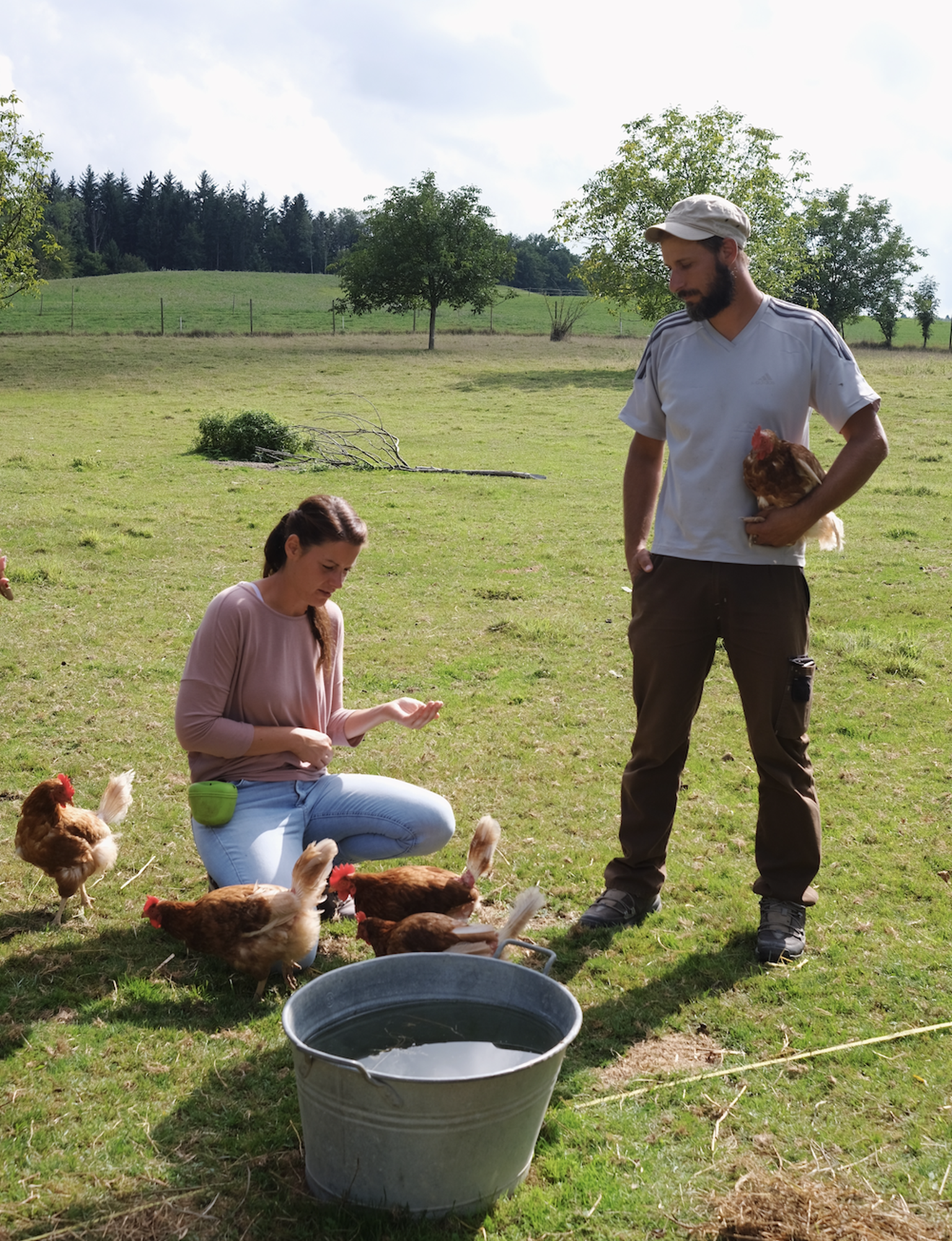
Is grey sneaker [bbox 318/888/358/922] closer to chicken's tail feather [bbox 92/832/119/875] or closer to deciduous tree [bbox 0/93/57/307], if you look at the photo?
chicken's tail feather [bbox 92/832/119/875]

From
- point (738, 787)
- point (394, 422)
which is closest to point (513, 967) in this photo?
point (738, 787)

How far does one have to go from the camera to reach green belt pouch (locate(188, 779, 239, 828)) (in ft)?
13.8

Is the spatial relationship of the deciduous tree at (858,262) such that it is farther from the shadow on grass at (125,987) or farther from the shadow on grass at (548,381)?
the shadow on grass at (125,987)

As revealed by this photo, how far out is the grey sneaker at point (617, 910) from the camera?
457cm

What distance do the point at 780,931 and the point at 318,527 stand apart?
2.58m

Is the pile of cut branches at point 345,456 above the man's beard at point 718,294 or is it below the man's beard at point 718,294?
below

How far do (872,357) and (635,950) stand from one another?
42.6 m

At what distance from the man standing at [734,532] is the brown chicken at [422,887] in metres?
0.80

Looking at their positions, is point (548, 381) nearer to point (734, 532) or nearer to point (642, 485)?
point (642, 485)

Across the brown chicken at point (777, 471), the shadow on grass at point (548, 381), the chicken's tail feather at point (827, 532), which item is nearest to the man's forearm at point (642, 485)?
the brown chicken at point (777, 471)

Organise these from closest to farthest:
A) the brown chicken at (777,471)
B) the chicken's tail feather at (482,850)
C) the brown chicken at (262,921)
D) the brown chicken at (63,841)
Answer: the brown chicken at (262,921) → the brown chicken at (777,471) → the chicken's tail feather at (482,850) → the brown chicken at (63,841)

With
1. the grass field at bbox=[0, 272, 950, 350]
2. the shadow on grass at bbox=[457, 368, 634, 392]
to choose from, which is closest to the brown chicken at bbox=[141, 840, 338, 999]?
the shadow on grass at bbox=[457, 368, 634, 392]

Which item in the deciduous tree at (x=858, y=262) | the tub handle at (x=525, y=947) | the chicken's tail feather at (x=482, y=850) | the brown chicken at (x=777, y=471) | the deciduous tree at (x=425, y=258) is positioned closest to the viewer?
the tub handle at (x=525, y=947)

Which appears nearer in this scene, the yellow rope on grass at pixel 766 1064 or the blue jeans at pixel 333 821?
the yellow rope on grass at pixel 766 1064
